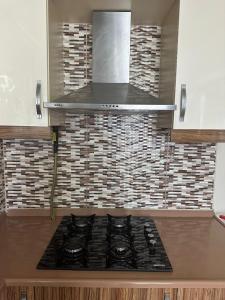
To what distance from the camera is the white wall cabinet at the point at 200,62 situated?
1354 millimetres

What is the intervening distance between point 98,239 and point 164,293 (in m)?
0.43

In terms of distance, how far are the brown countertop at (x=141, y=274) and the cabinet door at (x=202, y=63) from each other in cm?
58

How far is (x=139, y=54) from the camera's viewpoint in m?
1.72

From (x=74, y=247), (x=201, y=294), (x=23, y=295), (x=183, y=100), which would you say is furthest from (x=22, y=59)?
(x=201, y=294)

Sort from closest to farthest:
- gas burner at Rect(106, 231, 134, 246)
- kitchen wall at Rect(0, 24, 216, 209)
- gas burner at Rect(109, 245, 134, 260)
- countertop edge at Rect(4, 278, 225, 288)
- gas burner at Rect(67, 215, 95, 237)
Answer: countertop edge at Rect(4, 278, 225, 288) → gas burner at Rect(109, 245, 134, 260) → gas burner at Rect(106, 231, 134, 246) → gas burner at Rect(67, 215, 95, 237) → kitchen wall at Rect(0, 24, 216, 209)

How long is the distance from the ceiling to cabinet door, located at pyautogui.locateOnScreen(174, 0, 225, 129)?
0.17 meters

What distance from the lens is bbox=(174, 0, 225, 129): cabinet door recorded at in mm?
1354

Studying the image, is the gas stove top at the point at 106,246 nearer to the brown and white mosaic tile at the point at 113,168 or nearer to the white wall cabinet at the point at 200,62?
the brown and white mosaic tile at the point at 113,168

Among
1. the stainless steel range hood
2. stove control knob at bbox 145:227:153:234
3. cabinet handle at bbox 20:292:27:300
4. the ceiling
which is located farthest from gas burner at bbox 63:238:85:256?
the ceiling

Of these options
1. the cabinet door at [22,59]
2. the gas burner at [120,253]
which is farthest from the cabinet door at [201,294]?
the cabinet door at [22,59]

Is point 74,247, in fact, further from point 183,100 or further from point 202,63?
point 202,63

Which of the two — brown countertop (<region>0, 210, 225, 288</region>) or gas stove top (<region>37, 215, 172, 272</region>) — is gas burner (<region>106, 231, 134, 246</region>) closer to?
gas stove top (<region>37, 215, 172, 272</region>)

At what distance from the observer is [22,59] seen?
1361 millimetres

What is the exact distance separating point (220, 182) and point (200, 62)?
2.56ft
